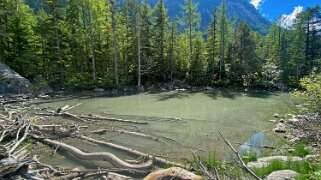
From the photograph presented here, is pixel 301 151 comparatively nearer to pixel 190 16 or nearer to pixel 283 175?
pixel 283 175

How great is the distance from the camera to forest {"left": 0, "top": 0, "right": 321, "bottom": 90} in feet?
118

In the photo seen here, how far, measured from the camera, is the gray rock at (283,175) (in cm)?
730

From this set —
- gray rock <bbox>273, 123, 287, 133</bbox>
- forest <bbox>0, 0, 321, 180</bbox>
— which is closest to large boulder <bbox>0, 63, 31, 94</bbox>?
forest <bbox>0, 0, 321, 180</bbox>

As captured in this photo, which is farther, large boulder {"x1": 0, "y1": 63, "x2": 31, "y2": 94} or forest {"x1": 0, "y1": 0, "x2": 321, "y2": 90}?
forest {"x1": 0, "y1": 0, "x2": 321, "y2": 90}

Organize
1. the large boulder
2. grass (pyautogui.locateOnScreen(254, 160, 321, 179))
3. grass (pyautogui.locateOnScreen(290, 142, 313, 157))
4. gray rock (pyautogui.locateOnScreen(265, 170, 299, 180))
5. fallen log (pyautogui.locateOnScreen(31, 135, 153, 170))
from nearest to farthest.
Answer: gray rock (pyautogui.locateOnScreen(265, 170, 299, 180))
grass (pyautogui.locateOnScreen(254, 160, 321, 179))
fallen log (pyautogui.locateOnScreen(31, 135, 153, 170))
grass (pyautogui.locateOnScreen(290, 142, 313, 157))
the large boulder

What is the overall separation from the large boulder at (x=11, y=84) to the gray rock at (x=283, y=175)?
91.1 feet

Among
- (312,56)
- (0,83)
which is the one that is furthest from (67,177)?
(312,56)

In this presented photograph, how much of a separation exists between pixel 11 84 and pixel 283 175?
28938 millimetres

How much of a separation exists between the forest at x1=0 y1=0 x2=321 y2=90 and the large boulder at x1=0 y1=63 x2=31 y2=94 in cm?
196

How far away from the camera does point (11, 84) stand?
99.1 feet

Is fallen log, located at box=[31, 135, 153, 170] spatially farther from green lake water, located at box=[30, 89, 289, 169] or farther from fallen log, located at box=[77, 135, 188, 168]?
fallen log, located at box=[77, 135, 188, 168]

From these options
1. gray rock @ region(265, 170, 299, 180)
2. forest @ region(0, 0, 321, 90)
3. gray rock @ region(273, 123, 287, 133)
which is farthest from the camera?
forest @ region(0, 0, 321, 90)

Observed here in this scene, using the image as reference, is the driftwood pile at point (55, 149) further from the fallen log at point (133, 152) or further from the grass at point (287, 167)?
the grass at point (287, 167)

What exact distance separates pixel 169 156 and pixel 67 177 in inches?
150
